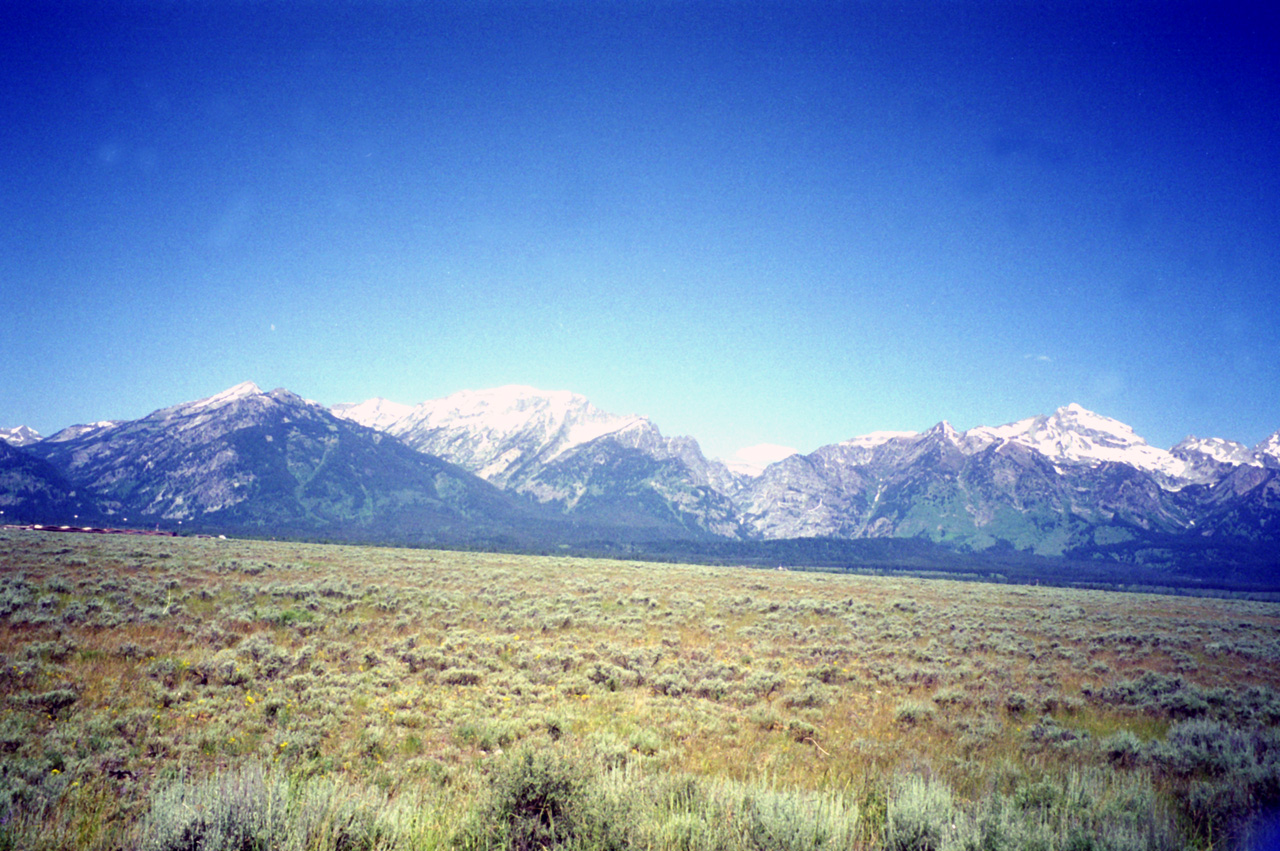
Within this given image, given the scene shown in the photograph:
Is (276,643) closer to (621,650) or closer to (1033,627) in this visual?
(621,650)

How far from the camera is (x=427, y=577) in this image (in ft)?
106

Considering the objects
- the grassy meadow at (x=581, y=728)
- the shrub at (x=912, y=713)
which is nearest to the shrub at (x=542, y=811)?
the grassy meadow at (x=581, y=728)

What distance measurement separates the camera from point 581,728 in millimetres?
9773

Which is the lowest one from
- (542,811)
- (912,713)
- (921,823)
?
(912,713)

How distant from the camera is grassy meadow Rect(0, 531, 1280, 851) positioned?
4.98 m

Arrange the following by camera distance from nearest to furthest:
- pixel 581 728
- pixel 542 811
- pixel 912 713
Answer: pixel 542 811 → pixel 581 728 → pixel 912 713

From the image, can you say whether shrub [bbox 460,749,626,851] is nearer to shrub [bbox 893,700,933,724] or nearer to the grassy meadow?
the grassy meadow

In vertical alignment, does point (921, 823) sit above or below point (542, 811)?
above

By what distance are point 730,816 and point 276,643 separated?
14.4 metres

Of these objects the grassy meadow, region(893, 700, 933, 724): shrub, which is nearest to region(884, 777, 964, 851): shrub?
the grassy meadow

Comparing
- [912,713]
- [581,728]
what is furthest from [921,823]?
[912,713]

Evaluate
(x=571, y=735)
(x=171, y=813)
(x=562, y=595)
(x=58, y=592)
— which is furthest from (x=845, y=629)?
(x=58, y=592)

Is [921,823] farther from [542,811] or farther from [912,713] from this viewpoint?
[912,713]

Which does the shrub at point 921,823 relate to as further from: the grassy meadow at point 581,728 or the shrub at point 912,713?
the shrub at point 912,713
